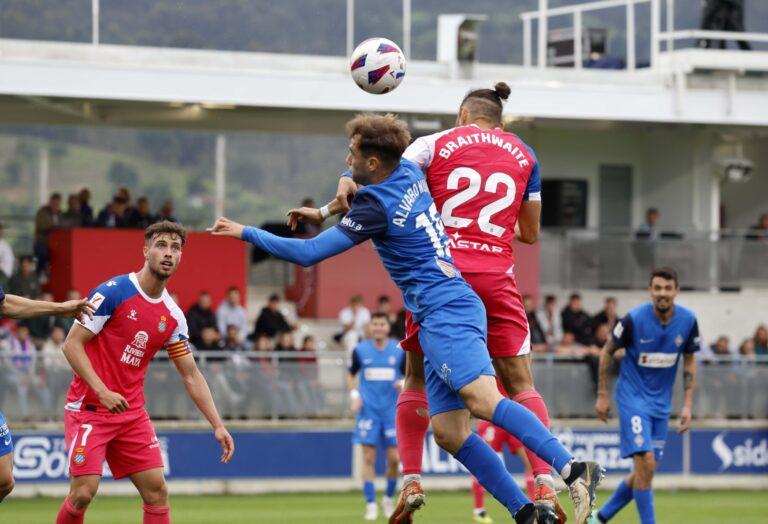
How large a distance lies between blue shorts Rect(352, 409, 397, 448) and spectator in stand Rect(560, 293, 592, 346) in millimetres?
6504

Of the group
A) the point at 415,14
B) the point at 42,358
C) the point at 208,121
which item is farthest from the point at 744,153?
the point at 42,358

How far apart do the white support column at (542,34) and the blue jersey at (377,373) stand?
9885 millimetres

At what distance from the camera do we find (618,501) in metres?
13.0

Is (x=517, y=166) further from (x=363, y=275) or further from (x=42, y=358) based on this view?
(x=363, y=275)

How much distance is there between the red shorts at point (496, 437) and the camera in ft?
54.1

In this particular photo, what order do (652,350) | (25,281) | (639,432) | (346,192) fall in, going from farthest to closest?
(25,281) < (652,350) < (639,432) < (346,192)

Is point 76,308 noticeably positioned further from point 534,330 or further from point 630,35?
point 630,35

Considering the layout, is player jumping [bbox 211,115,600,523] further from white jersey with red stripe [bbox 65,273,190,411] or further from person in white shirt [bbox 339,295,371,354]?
person in white shirt [bbox 339,295,371,354]

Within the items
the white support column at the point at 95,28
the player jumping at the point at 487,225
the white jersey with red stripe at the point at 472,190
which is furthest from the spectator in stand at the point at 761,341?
the white jersey with red stripe at the point at 472,190

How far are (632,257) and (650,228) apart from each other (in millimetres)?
860

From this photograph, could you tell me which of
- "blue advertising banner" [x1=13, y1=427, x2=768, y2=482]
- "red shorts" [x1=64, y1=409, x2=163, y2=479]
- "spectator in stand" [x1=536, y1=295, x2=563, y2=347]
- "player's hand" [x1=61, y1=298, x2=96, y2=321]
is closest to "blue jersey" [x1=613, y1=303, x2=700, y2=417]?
"red shorts" [x1=64, y1=409, x2=163, y2=479]

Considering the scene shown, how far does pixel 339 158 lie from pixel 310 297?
62.4 feet

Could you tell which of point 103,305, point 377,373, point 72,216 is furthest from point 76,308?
point 72,216

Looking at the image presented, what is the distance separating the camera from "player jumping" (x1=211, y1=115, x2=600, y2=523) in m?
8.24
